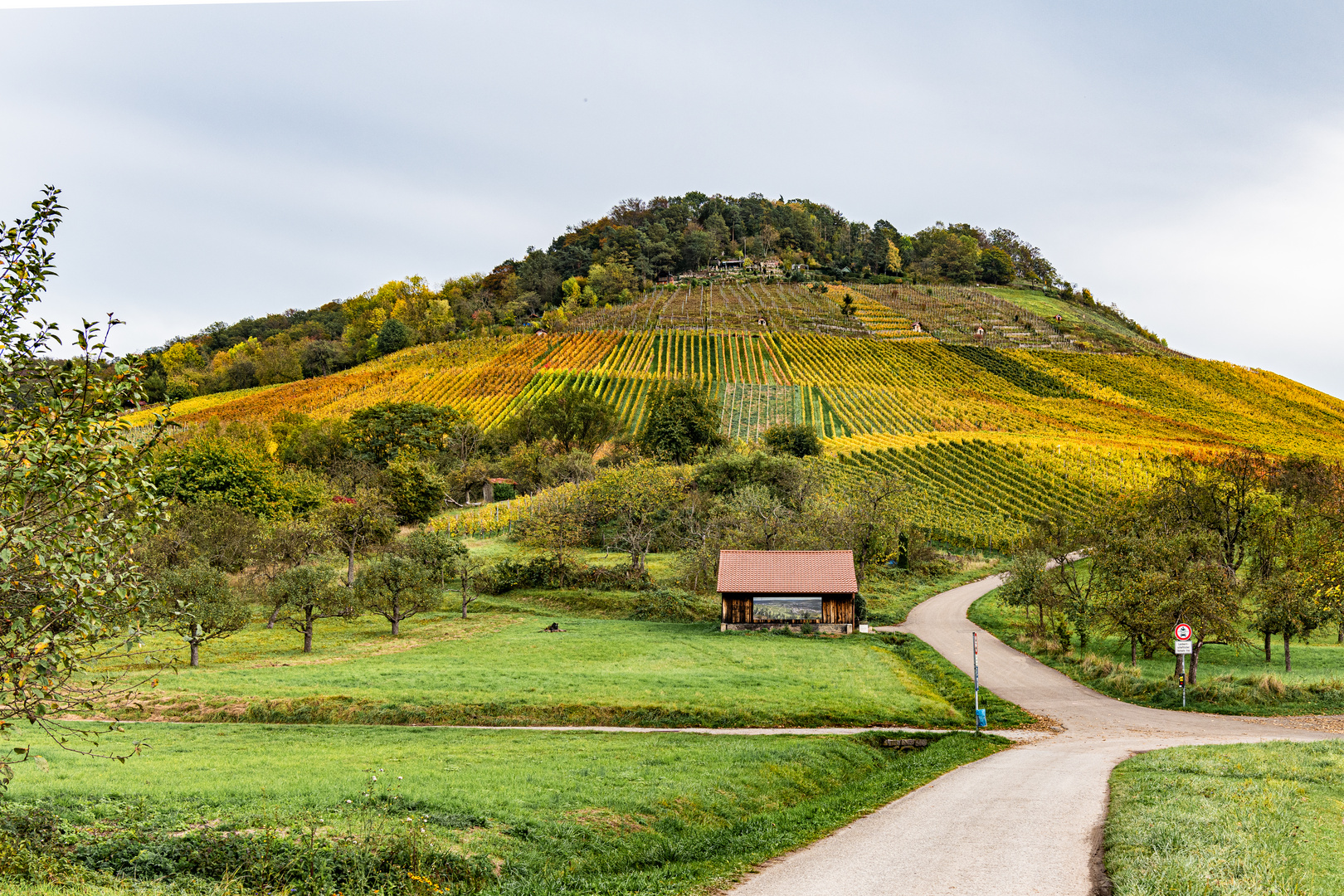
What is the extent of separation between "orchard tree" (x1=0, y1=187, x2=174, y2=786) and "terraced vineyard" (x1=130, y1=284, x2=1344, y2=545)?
225ft

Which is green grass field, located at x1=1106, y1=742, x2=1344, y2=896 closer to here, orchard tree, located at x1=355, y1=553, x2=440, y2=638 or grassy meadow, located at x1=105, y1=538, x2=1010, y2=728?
grassy meadow, located at x1=105, y1=538, x2=1010, y2=728

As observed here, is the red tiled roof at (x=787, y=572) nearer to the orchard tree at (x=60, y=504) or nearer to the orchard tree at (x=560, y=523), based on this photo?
the orchard tree at (x=560, y=523)

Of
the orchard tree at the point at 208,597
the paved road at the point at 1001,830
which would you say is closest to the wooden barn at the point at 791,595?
the paved road at the point at 1001,830

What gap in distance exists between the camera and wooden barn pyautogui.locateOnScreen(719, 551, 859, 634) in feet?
148

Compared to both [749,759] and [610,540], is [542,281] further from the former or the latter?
[749,759]

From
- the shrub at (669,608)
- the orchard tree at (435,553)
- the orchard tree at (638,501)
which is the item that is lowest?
the shrub at (669,608)

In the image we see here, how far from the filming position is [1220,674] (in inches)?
1292

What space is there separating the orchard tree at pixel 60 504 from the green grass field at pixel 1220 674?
33.7m

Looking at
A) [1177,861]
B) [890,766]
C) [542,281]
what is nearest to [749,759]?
[890,766]

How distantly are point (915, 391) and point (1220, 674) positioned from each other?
280ft

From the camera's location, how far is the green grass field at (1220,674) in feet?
94.4

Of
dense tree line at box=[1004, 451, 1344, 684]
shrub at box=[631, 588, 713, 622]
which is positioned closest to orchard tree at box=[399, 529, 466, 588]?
shrub at box=[631, 588, 713, 622]

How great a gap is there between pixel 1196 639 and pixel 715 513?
34826 mm

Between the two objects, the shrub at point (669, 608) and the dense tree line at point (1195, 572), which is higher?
the dense tree line at point (1195, 572)
